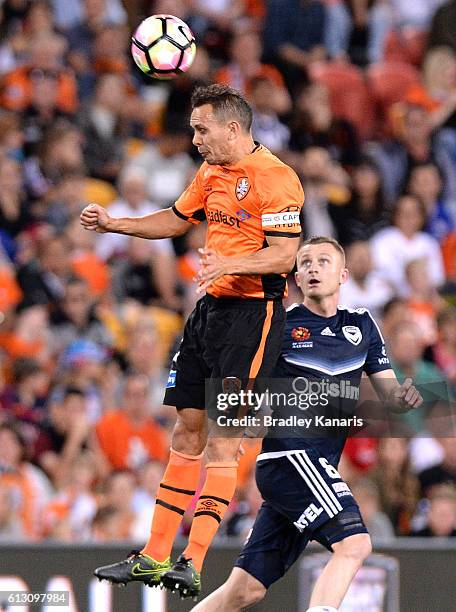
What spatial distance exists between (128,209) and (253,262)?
6.05 meters

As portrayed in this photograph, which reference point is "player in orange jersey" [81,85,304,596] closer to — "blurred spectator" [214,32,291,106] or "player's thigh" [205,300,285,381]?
"player's thigh" [205,300,285,381]

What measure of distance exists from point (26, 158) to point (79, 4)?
2431 millimetres

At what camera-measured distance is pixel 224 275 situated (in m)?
6.98

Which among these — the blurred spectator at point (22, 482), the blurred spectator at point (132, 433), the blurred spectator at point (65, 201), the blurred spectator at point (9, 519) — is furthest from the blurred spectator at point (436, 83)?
the blurred spectator at point (9, 519)

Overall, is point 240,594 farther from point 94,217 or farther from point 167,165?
point 167,165

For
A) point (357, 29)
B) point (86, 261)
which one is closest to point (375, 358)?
point (86, 261)

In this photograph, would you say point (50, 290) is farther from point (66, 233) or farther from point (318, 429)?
point (318, 429)

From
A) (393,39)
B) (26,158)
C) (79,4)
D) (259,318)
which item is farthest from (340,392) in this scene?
(393,39)

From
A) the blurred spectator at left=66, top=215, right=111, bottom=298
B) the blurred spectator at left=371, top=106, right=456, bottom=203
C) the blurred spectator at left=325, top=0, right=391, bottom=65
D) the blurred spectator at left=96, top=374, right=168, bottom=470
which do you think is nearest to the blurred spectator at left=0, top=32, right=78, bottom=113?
the blurred spectator at left=66, top=215, right=111, bottom=298

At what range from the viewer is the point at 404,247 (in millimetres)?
13742

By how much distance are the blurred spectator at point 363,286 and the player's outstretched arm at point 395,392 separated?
5.27 m

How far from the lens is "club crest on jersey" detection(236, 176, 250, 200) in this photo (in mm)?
7141

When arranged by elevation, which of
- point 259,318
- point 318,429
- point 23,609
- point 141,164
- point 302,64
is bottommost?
point 23,609

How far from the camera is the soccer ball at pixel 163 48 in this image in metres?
7.55
